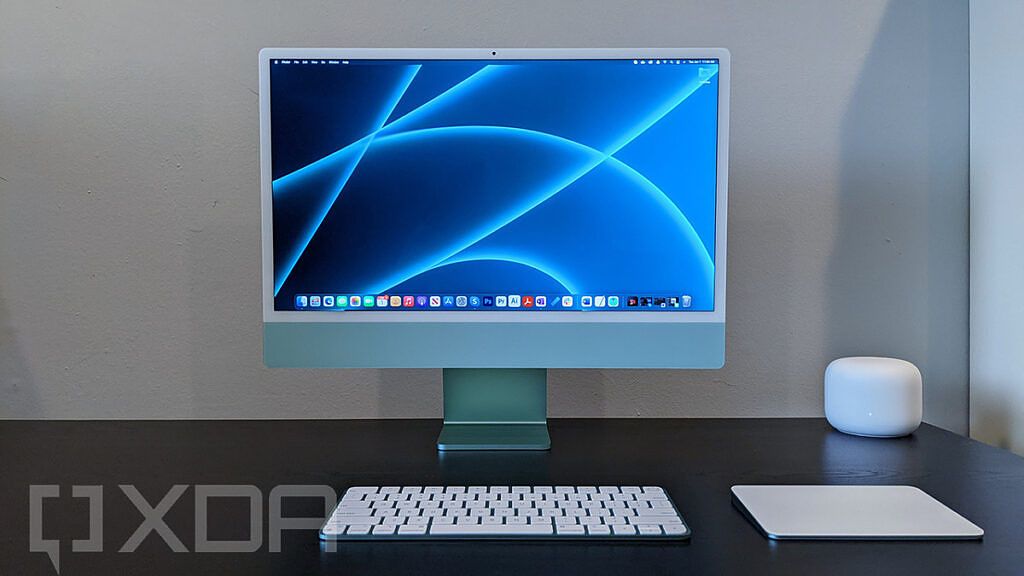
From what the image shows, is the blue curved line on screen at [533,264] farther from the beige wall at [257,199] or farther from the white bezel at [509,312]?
the beige wall at [257,199]

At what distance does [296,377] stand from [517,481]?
55cm

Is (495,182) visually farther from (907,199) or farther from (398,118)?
(907,199)

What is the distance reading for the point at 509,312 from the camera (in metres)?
1.00

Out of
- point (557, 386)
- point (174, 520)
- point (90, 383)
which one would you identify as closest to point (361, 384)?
point (557, 386)

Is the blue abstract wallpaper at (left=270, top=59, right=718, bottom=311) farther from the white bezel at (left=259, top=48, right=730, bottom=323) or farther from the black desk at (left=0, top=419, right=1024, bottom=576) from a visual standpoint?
the black desk at (left=0, top=419, right=1024, bottom=576)


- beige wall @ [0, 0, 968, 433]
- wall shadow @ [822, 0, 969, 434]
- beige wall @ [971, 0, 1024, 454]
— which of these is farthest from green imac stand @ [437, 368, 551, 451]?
beige wall @ [971, 0, 1024, 454]

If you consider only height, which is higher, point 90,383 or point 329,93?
point 329,93

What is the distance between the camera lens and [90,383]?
1276 millimetres

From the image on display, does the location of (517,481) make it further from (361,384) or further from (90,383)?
(90,383)

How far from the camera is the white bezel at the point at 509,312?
38.9 inches

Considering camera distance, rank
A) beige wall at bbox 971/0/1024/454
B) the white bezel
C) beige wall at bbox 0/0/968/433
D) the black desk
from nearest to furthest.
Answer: the black desk < the white bezel < beige wall at bbox 971/0/1024/454 < beige wall at bbox 0/0/968/433

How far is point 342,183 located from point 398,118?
0.11 m

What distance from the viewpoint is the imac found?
99cm

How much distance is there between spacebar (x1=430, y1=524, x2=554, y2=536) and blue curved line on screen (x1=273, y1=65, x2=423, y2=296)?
426mm
